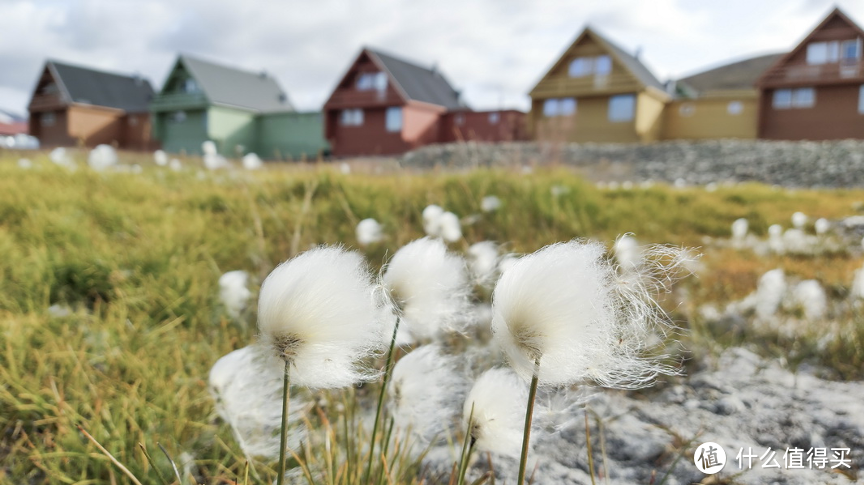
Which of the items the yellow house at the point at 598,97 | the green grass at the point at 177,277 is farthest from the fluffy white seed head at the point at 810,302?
the yellow house at the point at 598,97

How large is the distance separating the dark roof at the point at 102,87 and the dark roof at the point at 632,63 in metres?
33.9

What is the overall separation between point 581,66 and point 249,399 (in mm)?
29285

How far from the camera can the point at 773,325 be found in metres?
3.14

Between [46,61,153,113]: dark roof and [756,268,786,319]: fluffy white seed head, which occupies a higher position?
[46,61,153,113]: dark roof

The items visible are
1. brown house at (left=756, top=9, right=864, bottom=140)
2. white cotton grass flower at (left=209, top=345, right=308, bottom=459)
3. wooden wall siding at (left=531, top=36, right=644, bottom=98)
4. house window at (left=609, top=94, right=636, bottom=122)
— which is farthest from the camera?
wooden wall siding at (left=531, top=36, right=644, bottom=98)

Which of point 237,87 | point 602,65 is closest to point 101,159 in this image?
point 602,65

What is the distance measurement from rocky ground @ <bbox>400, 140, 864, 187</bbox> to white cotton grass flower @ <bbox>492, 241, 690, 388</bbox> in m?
10.5

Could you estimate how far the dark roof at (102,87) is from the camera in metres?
39.3

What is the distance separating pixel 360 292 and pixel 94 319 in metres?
2.26

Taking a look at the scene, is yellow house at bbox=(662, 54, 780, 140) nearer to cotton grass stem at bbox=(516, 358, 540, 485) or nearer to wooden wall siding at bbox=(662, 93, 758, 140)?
wooden wall siding at bbox=(662, 93, 758, 140)

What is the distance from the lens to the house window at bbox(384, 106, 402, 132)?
30.4 m

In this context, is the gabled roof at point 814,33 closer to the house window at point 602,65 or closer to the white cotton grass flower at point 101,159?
the house window at point 602,65

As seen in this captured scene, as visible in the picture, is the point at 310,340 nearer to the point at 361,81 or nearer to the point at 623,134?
the point at 623,134

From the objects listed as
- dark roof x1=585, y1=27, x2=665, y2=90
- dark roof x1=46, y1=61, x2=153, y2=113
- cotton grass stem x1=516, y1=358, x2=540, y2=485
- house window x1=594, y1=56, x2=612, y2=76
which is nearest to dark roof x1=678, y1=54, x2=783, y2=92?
dark roof x1=585, y1=27, x2=665, y2=90
